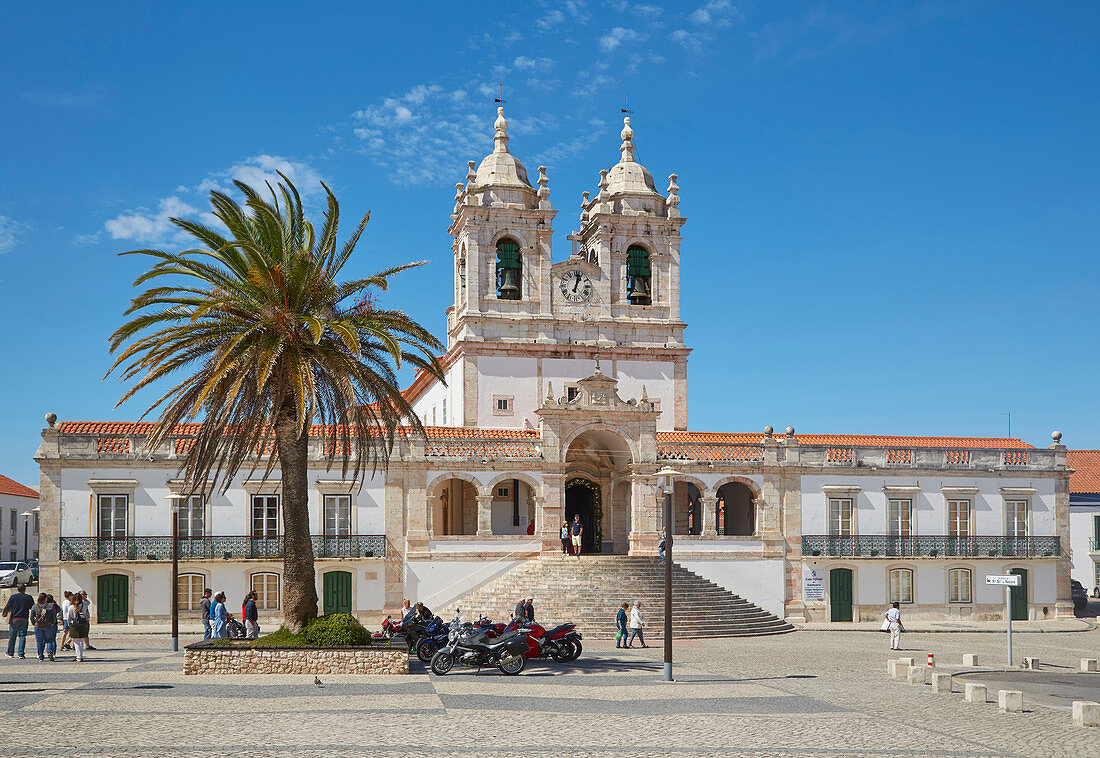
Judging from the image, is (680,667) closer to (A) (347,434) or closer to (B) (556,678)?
(B) (556,678)

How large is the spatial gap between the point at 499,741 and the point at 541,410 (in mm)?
22732

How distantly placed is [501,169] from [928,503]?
829 inches

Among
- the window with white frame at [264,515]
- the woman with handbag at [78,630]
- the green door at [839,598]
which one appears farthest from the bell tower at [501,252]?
the woman with handbag at [78,630]

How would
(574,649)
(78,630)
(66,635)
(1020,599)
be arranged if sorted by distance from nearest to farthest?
(78,630) → (574,649) → (66,635) → (1020,599)

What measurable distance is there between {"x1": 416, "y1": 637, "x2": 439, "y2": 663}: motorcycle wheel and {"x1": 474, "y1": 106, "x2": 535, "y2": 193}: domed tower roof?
24.1 metres

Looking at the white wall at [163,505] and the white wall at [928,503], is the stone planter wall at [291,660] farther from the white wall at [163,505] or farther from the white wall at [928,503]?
the white wall at [928,503]

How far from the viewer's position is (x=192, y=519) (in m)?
35.5

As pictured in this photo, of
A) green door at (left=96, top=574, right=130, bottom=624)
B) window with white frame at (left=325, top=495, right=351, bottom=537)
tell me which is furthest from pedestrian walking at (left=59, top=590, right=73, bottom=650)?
window with white frame at (left=325, top=495, right=351, bottom=537)

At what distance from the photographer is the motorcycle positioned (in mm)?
23219

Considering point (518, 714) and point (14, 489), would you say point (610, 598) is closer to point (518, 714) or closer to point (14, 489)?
point (518, 714)

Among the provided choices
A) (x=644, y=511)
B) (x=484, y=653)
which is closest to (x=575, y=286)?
(x=644, y=511)

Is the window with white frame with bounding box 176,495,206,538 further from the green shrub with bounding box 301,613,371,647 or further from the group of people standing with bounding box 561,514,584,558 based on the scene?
the green shrub with bounding box 301,613,371,647

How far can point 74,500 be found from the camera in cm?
3484

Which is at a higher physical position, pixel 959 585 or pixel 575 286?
pixel 575 286
